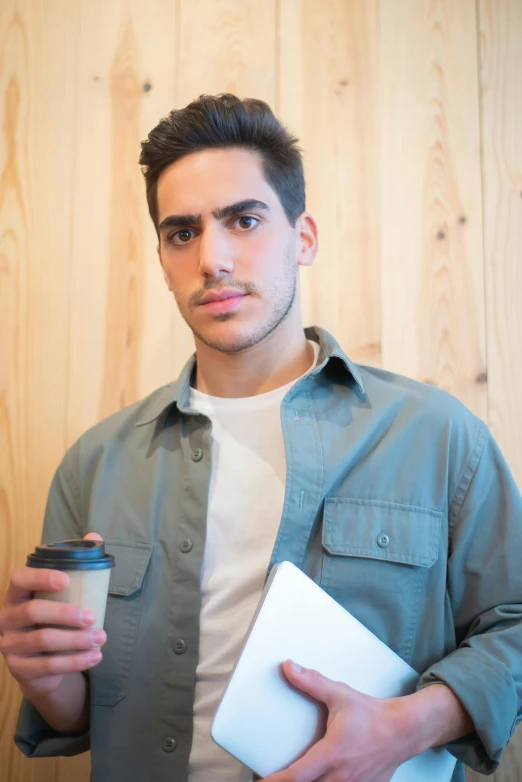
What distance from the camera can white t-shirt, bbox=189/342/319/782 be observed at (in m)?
1.01

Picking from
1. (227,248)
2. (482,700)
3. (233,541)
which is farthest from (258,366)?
(482,700)

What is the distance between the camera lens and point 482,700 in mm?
889

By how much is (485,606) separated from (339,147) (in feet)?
3.37

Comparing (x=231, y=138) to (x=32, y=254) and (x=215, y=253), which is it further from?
(x=32, y=254)

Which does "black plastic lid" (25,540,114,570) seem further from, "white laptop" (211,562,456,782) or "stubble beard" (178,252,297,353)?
"stubble beard" (178,252,297,353)

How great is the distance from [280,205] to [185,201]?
181mm

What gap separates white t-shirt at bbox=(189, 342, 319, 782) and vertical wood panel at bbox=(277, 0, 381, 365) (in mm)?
335

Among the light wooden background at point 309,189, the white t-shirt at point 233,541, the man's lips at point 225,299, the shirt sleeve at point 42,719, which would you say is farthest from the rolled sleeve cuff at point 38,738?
the man's lips at point 225,299

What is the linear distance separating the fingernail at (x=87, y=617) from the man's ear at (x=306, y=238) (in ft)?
2.55

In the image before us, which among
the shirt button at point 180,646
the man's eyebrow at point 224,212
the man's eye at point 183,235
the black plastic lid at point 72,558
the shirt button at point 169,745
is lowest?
the shirt button at point 169,745

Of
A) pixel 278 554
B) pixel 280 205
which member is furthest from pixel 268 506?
pixel 280 205

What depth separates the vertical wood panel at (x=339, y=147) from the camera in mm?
1445

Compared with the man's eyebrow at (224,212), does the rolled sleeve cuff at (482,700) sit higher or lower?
lower

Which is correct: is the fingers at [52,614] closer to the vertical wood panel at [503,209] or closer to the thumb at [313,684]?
the thumb at [313,684]
